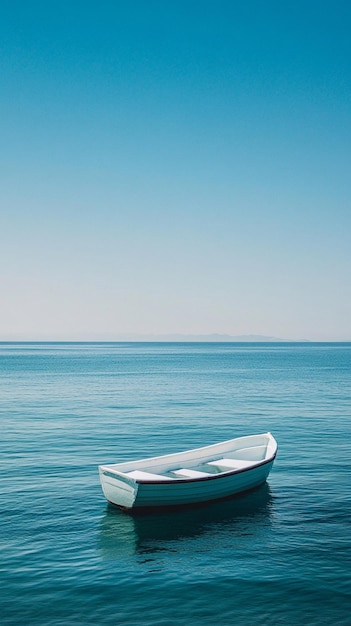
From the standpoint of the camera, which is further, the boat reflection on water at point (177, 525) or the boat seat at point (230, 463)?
the boat seat at point (230, 463)

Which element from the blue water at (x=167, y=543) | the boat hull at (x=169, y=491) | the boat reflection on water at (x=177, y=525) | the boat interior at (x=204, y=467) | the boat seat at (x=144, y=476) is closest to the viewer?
the blue water at (x=167, y=543)

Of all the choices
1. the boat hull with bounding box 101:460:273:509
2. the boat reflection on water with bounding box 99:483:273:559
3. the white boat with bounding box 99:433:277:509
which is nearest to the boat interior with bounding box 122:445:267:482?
the white boat with bounding box 99:433:277:509

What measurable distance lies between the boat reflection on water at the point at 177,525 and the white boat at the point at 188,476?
45cm

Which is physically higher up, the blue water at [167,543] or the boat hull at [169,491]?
the boat hull at [169,491]

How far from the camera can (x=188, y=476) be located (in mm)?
25531

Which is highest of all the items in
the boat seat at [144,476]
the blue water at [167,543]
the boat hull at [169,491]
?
the boat seat at [144,476]

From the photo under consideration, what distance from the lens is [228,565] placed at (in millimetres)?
18797

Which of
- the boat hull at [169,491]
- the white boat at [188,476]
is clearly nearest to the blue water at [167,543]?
the boat hull at [169,491]

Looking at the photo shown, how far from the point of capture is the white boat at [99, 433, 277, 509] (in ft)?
75.4

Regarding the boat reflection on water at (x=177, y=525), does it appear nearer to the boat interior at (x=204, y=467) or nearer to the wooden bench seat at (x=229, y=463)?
the boat interior at (x=204, y=467)

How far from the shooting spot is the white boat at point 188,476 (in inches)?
905

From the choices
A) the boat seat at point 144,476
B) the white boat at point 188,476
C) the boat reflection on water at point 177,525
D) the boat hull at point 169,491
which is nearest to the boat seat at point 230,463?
the white boat at point 188,476

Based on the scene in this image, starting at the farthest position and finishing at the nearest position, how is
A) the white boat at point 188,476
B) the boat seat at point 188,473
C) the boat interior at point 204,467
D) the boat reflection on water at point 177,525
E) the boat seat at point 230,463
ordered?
1. the boat seat at point 230,463
2. the boat seat at point 188,473
3. the boat interior at point 204,467
4. the white boat at point 188,476
5. the boat reflection on water at point 177,525

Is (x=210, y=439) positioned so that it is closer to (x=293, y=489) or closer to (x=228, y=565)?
(x=293, y=489)
